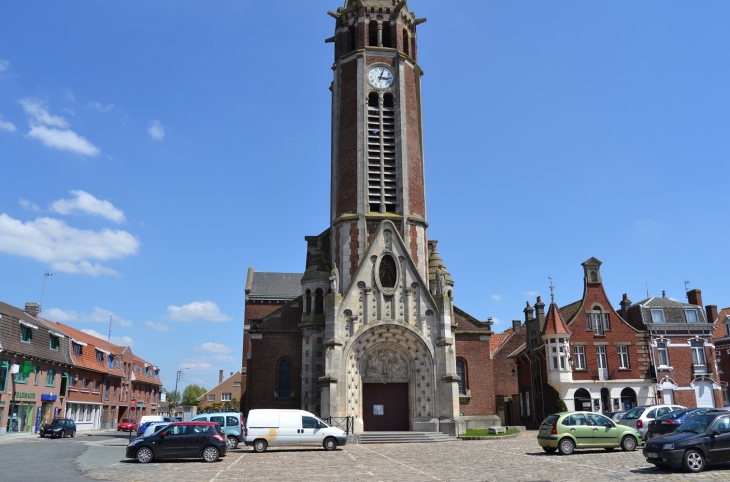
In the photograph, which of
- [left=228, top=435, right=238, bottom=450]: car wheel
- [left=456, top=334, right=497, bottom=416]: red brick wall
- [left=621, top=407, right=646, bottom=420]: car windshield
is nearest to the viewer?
[left=621, top=407, right=646, bottom=420]: car windshield

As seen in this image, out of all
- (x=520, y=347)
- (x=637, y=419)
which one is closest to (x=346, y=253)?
(x=637, y=419)

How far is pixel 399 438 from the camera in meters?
32.2

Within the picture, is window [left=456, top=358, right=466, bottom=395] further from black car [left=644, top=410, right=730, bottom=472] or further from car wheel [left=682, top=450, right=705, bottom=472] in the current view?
car wheel [left=682, top=450, right=705, bottom=472]

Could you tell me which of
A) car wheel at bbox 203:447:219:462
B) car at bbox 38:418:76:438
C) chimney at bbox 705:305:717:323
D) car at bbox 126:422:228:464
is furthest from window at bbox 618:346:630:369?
car at bbox 38:418:76:438

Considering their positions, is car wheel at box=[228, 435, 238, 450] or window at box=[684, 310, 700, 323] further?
window at box=[684, 310, 700, 323]

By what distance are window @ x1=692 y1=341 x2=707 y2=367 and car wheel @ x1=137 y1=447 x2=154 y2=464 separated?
135 feet

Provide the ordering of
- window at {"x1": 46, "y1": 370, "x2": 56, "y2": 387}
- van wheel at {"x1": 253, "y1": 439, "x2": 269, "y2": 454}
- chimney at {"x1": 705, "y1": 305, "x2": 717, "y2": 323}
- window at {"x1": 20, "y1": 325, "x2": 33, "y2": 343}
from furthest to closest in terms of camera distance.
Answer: chimney at {"x1": 705, "y1": 305, "x2": 717, "y2": 323}
window at {"x1": 46, "y1": 370, "x2": 56, "y2": 387}
window at {"x1": 20, "y1": 325, "x2": 33, "y2": 343}
van wheel at {"x1": 253, "y1": 439, "x2": 269, "y2": 454}

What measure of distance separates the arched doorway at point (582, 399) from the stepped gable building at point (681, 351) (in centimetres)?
522

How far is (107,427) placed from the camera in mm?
60750

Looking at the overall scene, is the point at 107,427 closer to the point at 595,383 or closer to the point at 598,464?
the point at 595,383

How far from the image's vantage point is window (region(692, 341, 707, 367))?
46.5 metres

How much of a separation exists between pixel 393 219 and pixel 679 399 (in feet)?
85.9

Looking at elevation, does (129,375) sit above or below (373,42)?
below

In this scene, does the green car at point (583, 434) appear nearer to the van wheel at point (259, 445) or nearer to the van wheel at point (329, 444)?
the van wheel at point (329, 444)
